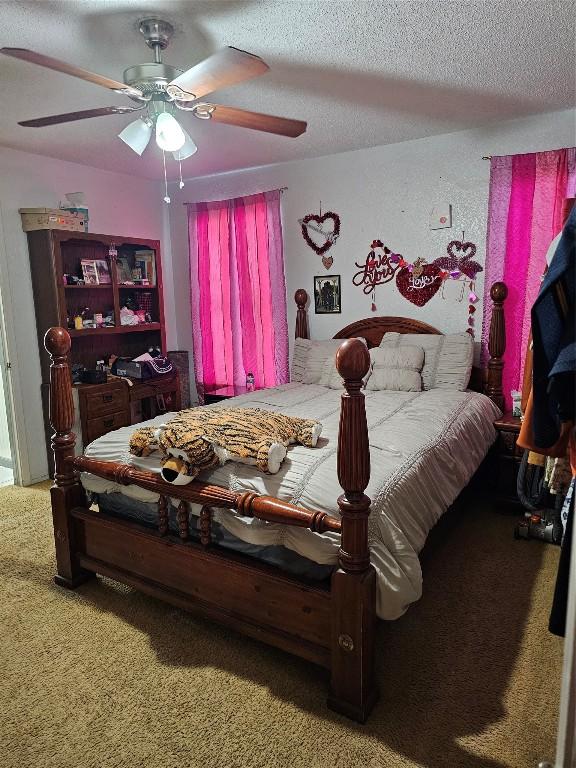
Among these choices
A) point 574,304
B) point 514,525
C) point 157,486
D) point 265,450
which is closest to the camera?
point 574,304

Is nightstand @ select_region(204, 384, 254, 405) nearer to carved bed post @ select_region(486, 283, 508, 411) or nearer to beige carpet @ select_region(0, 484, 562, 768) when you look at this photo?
carved bed post @ select_region(486, 283, 508, 411)

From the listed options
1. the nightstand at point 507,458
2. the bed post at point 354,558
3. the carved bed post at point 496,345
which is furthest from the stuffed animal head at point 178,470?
the carved bed post at point 496,345

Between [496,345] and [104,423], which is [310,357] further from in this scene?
[104,423]

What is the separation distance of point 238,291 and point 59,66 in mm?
2900

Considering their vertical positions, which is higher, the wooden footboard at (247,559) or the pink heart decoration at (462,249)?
the pink heart decoration at (462,249)

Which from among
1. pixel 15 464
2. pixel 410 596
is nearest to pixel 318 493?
pixel 410 596

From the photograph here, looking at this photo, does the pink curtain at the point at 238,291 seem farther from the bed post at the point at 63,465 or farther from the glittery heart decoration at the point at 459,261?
the bed post at the point at 63,465

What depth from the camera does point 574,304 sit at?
1131mm

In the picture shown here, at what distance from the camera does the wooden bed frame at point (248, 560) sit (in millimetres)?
1576

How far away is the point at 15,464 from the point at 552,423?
372 cm

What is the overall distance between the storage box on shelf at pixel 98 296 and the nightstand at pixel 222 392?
0.58 metres

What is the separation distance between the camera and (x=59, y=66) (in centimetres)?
175

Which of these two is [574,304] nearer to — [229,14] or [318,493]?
[318,493]

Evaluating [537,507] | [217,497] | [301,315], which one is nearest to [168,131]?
[217,497]
